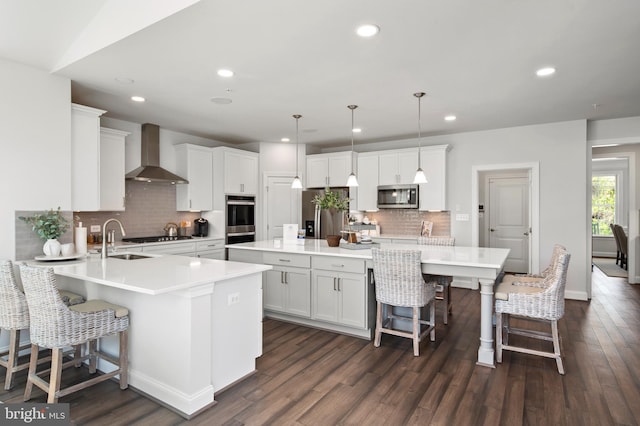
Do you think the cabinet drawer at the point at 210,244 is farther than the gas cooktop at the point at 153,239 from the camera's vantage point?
Yes

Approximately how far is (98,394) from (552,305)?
3.49m

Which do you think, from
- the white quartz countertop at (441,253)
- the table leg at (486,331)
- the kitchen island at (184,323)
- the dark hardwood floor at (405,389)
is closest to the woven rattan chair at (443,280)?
the white quartz countertop at (441,253)

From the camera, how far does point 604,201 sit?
9305 millimetres

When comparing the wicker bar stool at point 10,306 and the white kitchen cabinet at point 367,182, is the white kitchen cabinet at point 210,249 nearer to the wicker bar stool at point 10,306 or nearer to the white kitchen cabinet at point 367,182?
the white kitchen cabinet at point 367,182

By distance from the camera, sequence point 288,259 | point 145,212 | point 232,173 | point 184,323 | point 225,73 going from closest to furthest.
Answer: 1. point 184,323
2. point 225,73
3. point 288,259
4. point 145,212
5. point 232,173

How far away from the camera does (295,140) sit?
6539 mm

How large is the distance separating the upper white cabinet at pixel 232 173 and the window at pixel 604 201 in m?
9.02

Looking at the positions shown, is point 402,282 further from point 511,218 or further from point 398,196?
point 511,218

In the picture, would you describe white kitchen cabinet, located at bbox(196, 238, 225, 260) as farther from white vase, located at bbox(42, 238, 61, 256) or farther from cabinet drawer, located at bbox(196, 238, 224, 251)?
white vase, located at bbox(42, 238, 61, 256)

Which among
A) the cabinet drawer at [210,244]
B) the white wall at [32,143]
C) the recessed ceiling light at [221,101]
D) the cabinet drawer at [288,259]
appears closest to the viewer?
the white wall at [32,143]

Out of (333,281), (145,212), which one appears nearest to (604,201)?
(333,281)

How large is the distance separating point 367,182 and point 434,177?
1194 mm

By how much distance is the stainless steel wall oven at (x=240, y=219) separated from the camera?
6.05 meters

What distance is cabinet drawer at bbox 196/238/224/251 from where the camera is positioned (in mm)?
5508
